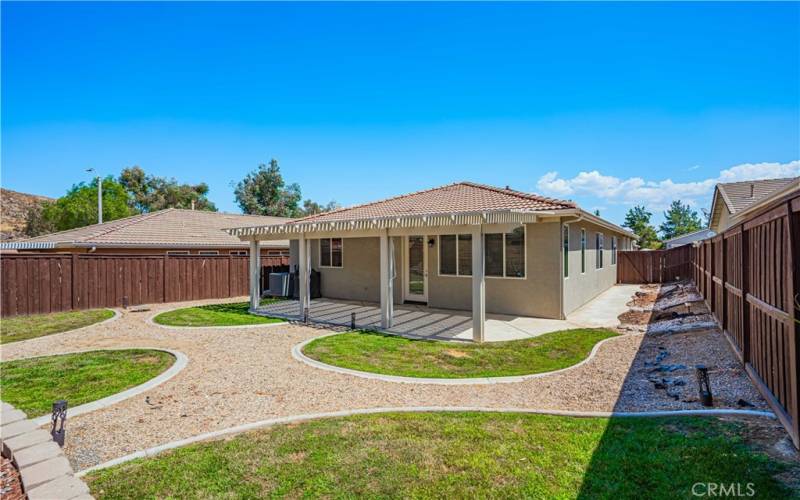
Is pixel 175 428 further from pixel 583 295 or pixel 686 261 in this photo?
pixel 686 261

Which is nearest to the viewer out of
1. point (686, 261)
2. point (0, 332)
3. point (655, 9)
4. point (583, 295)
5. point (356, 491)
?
point (356, 491)

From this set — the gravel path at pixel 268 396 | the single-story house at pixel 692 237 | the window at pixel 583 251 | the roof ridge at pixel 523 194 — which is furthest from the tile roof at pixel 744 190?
the gravel path at pixel 268 396

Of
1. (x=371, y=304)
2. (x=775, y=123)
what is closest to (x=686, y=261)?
(x=775, y=123)

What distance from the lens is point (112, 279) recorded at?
47.4 feet

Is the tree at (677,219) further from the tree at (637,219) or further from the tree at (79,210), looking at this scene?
the tree at (79,210)

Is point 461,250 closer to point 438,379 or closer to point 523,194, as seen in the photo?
point 523,194

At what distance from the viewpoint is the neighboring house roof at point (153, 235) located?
52.4 feet

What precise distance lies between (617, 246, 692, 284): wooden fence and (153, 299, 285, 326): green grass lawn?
19.5 metres

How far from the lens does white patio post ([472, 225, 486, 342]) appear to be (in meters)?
8.23

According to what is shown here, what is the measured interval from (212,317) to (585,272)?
41.2ft

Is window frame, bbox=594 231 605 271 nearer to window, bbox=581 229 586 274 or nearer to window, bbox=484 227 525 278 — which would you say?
window, bbox=581 229 586 274

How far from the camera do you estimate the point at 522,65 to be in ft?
43.7

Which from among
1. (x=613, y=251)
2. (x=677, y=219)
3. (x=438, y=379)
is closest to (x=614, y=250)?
(x=613, y=251)

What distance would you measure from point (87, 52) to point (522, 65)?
46.4ft
